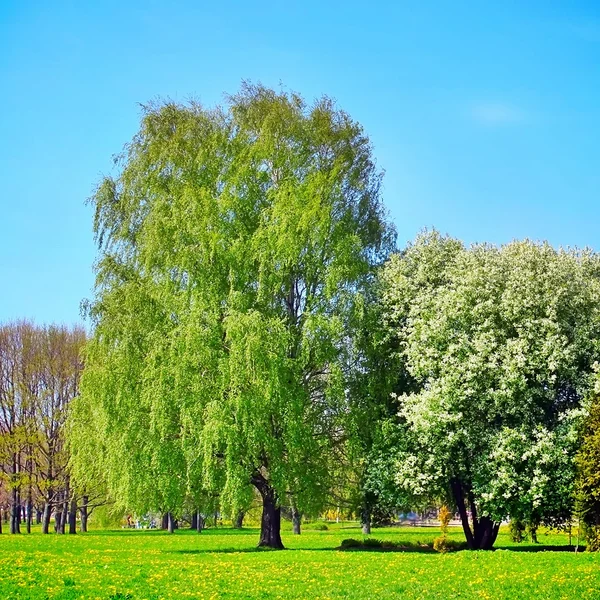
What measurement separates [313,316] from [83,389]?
11182mm

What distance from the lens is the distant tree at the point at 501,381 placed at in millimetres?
31484

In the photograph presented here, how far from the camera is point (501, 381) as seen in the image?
1251 inches

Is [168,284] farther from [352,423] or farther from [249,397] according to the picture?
[352,423]

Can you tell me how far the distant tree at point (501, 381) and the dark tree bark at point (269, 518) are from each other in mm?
5643

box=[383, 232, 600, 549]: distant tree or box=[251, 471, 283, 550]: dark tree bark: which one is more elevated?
box=[383, 232, 600, 549]: distant tree

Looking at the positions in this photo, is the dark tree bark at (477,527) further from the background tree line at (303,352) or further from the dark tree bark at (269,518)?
the dark tree bark at (269,518)

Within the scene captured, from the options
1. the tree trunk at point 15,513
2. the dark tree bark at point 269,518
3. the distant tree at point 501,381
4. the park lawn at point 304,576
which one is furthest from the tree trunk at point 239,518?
the tree trunk at point 15,513

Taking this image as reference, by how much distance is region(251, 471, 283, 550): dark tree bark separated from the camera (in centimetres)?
3409

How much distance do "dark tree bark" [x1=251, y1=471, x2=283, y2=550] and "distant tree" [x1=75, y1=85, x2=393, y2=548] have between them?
65 mm

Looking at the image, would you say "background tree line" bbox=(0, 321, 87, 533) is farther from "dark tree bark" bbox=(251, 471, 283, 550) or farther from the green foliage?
the green foliage

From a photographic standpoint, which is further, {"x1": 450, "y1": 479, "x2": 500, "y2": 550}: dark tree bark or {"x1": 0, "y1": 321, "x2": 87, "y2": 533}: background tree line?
{"x1": 0, "y1": 321, "x2": 87, "y2": 533}: background tree line

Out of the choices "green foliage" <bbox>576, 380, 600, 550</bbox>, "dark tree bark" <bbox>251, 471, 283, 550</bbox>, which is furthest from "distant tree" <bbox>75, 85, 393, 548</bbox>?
"green foliage" <bbox>576, 380, 600, 550</bbox>

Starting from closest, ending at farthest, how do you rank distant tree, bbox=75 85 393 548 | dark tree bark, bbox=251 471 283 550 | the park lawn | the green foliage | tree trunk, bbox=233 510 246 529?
the park lawn, the green foliage, distant tree, bbox=75 85 393 548, tree trunk, bbox=233 510 246 529, dark tree bark, bbox=251 471 283 550

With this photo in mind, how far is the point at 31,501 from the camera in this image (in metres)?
62.8
